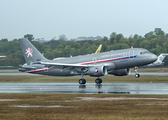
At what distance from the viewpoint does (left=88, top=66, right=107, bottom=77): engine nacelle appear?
Result: 36.0 metres

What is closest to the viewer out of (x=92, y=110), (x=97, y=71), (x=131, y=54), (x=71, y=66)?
(x=92, y=110)

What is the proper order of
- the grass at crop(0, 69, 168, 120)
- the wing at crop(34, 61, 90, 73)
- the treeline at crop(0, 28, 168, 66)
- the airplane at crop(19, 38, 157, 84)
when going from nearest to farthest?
1. the grass at crop(0, 69, 168, 120)
2. the airplane at crop(19, 38, 157, 84)
3. the wing at crop(34, 61, 90, 73)
4. the treeline at crop(0, 28, 168, 66)

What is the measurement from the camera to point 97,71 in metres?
36.1

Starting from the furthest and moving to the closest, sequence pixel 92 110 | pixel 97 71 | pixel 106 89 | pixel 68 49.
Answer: pixel 68 49 < pixel 97 71 < pixel 106 89 < pixel 92 110

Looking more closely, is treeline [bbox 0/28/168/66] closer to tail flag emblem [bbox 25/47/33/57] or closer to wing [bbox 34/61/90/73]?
tail flag emblem [bbox 25/47/33/57]

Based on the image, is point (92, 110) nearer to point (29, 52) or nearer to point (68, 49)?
point (29, 52)

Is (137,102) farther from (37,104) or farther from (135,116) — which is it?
(37,104)

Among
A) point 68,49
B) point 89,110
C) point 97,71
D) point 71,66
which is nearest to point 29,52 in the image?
point 71,66

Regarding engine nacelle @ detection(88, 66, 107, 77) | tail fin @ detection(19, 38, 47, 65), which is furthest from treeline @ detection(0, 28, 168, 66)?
engine nacelle @ detection(88, 66, 107, 77)

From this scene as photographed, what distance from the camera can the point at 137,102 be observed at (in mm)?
19172

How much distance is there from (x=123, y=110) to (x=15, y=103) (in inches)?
289

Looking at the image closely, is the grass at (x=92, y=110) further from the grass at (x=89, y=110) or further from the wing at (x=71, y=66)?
the wing at (x=71, y=66)

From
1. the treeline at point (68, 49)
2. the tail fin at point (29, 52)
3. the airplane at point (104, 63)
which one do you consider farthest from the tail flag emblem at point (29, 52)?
the treeline at point (68, 49)

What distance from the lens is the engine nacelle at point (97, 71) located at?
1419 inches
